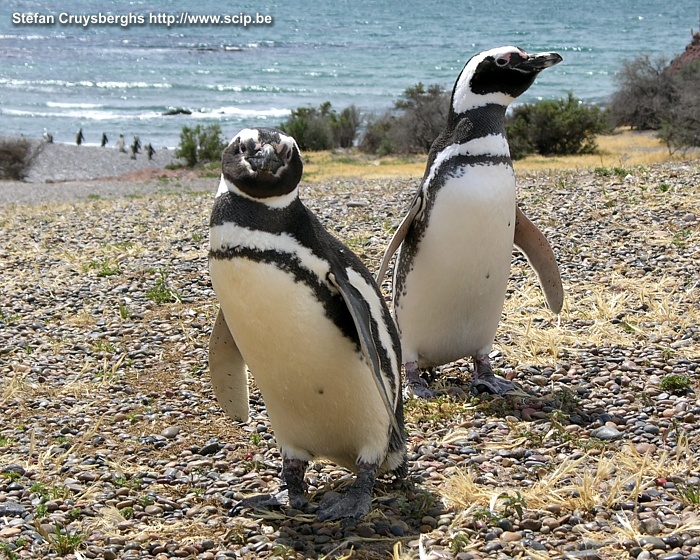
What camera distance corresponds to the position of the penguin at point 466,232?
4602 millimetres

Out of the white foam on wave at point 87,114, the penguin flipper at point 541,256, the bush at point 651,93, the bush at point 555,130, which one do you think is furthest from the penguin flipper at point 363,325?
the white foam on wave at point 87,114

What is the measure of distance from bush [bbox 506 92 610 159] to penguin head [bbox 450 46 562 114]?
17765mm

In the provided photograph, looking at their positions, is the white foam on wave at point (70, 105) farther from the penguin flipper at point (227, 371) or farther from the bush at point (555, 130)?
the penguin flipper at point (227, 371)

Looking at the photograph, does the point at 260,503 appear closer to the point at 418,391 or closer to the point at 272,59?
the point at 418,391

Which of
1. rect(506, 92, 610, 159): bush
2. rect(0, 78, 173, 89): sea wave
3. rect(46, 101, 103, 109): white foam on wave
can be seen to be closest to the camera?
rect(506, 92, 610, 159): bush

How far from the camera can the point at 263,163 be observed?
3033mm

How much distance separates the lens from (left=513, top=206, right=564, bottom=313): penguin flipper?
16.9 feet

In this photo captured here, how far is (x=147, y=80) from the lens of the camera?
5016 cm

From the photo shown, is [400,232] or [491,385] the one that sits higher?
[400,232]

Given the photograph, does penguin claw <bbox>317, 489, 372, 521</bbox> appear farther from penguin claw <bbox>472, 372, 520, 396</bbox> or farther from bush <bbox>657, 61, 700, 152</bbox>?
bush <bbox>657, 61, 700, 152</bbox>

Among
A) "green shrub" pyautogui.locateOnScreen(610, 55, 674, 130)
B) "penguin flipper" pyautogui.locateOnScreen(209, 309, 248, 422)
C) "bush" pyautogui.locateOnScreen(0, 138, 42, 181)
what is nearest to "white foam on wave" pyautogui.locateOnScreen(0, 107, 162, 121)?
"bush" pyautogui.locateOnScreen(0, 138, 42, 181)

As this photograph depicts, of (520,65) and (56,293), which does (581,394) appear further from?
(56,293)

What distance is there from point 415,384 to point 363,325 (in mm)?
1774
